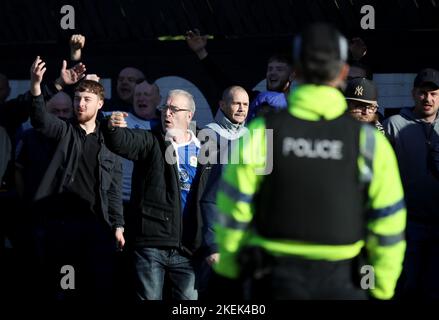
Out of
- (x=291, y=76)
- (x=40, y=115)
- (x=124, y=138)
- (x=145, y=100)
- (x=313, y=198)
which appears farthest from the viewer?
(x=145, y=100)

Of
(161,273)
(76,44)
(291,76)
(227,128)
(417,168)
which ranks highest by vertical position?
(76,44)

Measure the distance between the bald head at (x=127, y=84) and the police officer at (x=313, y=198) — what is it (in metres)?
4.54

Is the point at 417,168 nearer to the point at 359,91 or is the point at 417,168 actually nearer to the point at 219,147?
the point at 359,91

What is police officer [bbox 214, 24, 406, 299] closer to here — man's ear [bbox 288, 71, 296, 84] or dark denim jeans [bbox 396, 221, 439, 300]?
dark denim jeans [bbox 396, 221, 439, 300]

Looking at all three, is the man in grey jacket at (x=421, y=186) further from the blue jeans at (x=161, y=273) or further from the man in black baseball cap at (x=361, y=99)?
the blue jeans at (x=161, y=273)

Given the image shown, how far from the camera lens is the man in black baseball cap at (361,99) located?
22.6 feet

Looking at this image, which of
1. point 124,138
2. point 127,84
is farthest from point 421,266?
point 127,84

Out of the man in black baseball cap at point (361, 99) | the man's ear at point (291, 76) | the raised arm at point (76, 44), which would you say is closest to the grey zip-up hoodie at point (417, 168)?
the man in black baseball cap at point (361, 99)

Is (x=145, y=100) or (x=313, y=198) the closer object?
(x=313, y=198)

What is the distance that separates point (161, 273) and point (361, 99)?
2083mm

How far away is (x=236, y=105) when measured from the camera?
288 inches

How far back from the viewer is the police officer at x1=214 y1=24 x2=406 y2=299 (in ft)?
13.2

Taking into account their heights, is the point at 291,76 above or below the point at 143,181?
above

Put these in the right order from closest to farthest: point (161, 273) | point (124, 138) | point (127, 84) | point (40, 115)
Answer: point (124, 138) → point (161, 273) → point (40, 115) → point (127, 84)
